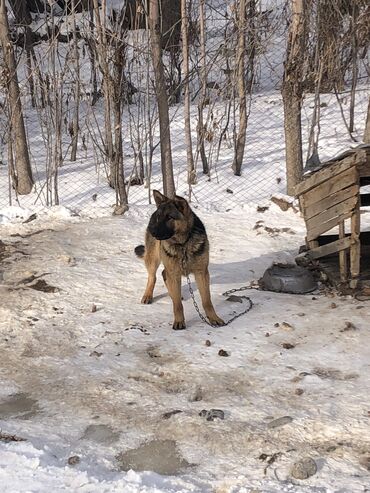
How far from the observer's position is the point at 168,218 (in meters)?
5.01

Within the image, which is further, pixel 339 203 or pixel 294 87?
pixel 294 87

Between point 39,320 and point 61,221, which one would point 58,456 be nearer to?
point 39,320

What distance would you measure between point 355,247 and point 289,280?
846mm

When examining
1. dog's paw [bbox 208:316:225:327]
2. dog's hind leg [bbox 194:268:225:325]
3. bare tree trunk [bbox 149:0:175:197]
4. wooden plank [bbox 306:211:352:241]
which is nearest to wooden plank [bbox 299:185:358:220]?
wooden plank [bbox 306:211:352:241]

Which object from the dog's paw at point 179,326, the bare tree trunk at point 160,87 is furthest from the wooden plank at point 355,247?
the bare tree trunk at point 160,87

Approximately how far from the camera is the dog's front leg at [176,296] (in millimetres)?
5109

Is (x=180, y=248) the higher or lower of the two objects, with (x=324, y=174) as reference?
lower

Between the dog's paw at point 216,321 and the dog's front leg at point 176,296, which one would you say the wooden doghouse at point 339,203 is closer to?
the dog's paw at point 216,321

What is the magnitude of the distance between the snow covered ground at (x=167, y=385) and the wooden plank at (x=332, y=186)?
3.68ft

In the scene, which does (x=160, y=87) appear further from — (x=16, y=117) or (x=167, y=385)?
(x=167, y=385)

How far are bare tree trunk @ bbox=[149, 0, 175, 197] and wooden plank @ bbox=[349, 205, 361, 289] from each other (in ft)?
12.8

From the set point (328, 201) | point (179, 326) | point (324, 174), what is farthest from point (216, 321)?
point (324, 174)

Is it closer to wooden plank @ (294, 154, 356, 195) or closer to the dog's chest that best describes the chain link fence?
wooden plank @ (294, 154, 356, 195)

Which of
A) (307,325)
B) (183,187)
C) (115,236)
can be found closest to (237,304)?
(307,325)
